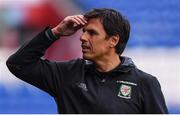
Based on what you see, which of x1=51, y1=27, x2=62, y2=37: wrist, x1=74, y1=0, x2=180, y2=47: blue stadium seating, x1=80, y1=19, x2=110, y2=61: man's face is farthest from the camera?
x1=74, y1=0, x2=180, y2=47: blue stadium seating

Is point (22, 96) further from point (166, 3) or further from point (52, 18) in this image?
point (166, 3)

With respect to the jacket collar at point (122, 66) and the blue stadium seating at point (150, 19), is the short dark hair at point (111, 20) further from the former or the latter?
the blue stadium seating at point (150, 19)

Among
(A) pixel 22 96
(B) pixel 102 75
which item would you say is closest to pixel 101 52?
(B) pixel 102 75

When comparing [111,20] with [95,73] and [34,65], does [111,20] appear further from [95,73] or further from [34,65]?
[34,65]

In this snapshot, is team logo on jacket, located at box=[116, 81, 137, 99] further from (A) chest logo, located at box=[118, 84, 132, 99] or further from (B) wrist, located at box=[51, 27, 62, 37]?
(B) wrist, located at box=[51, 27, 62, 37]

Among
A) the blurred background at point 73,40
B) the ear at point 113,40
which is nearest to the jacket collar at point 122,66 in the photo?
the ear at point 113,40

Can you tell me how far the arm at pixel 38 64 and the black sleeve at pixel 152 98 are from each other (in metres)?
0.50

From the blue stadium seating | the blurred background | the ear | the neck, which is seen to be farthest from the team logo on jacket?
the blue stadium seating

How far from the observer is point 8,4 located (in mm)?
9727

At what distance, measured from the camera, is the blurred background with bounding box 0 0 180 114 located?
9562mm

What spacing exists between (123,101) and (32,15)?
18.7 ft

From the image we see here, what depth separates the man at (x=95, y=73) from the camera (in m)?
4.12

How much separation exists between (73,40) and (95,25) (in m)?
5.31

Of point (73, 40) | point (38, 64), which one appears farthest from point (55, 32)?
point (73, 40)
